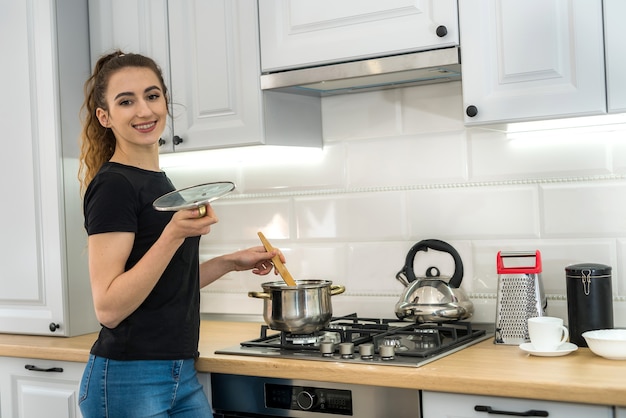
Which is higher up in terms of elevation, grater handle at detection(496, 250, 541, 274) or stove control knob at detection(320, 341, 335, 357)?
grater handle at detection(496, 250, 541, 274)

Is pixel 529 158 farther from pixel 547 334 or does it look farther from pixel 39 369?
pixel 39 369

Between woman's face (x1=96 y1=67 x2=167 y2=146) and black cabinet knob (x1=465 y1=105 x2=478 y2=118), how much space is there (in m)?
0.80

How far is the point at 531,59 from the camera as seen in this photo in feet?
6.68

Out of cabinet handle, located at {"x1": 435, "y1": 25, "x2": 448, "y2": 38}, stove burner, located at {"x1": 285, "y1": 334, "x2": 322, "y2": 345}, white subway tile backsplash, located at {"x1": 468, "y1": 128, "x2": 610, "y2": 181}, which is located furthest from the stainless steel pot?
cabinet handle, located at {"x1": 435, "y1": 25, "x2": 448, "y2": 38}

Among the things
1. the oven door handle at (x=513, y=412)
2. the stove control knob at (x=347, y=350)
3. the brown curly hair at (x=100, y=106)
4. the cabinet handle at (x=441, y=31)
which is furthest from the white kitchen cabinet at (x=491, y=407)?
the brown curly hair at (x=100, y=106)

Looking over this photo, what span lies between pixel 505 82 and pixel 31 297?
1.78 metres

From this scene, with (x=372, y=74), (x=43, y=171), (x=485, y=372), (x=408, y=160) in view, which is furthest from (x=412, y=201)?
(x=43, y=171)

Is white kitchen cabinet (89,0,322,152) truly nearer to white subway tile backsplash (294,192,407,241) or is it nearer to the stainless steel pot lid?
white subway tile backsplash (294,192,407,241)

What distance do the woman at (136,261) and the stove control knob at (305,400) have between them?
251 mm

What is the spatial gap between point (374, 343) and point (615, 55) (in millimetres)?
939

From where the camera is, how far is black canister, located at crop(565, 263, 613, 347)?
6.83 feet

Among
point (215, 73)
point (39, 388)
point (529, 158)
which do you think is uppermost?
point (215, 73)

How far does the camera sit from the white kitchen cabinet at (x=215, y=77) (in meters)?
2.52

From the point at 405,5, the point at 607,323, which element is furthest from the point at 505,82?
the point at 607,323
